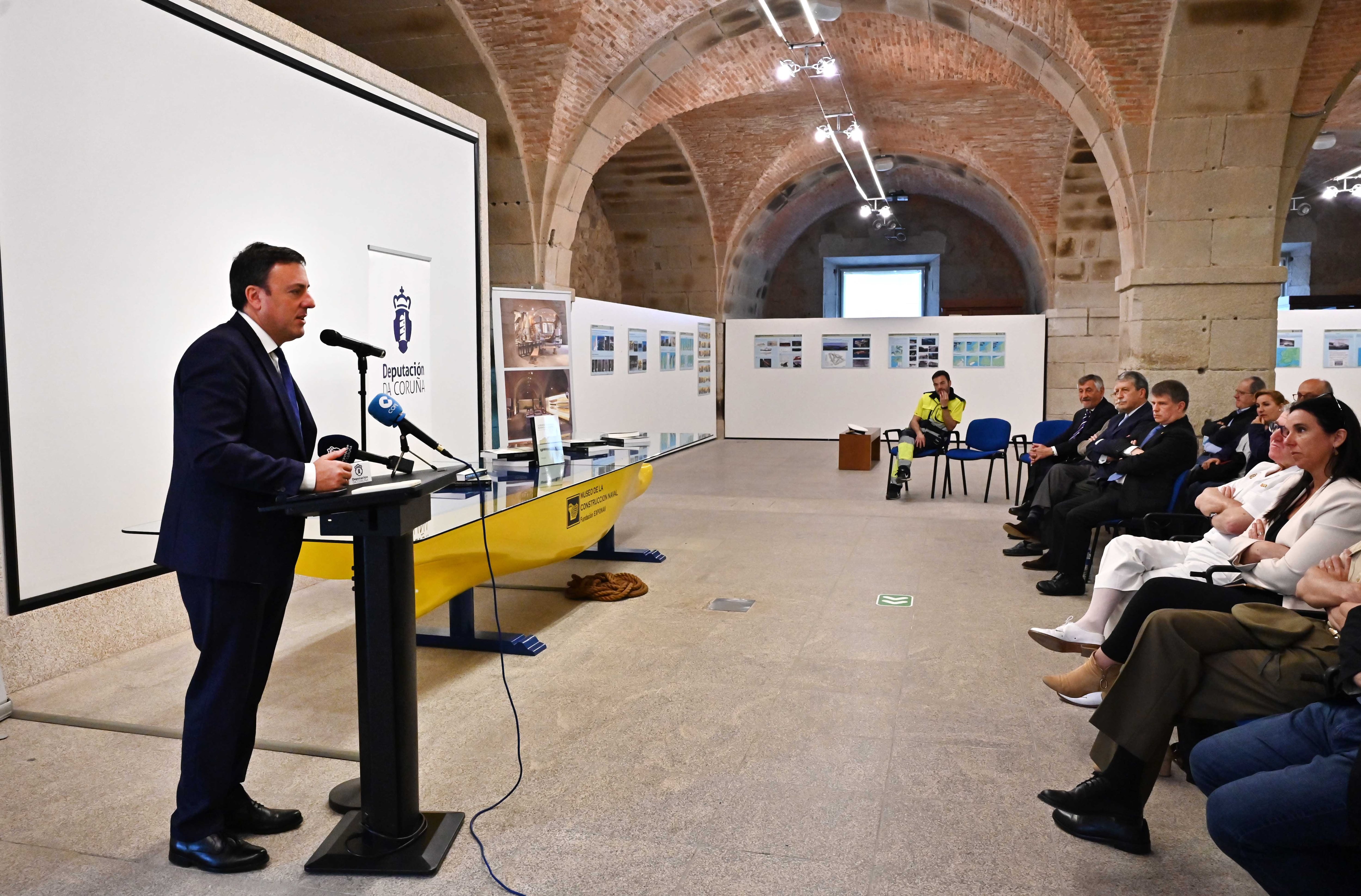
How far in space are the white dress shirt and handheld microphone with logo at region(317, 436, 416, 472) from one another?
0.07 m

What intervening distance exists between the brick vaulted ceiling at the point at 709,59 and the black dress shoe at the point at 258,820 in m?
7.11

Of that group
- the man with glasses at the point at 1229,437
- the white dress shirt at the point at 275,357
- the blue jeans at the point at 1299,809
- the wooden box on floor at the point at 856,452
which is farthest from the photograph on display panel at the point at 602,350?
the blue jeans at the point at 1299,809

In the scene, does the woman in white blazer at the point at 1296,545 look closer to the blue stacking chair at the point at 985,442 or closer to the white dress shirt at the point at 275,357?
the white dress shirt at the point at 275,357

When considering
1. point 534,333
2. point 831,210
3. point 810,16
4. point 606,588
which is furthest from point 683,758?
point 831,210

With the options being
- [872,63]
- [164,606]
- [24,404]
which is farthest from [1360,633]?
[872,63]

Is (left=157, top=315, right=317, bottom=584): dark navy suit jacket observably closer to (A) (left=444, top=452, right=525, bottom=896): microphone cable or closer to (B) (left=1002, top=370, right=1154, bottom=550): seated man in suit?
(A) (left=444, top=452, right=525, bottom=896): microphone cable

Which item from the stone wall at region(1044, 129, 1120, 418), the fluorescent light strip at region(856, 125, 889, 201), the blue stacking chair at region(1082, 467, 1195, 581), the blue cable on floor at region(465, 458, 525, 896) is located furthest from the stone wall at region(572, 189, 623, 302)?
the blue cable on floor at region(465, 458, 525, 896)

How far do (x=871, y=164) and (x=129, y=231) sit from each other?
12.2m

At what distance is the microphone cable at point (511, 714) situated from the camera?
241 centimetres

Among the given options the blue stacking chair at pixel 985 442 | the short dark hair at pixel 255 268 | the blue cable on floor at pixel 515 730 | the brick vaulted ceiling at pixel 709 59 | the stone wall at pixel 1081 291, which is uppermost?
the brick vaulted ceiling at pixel 709 59

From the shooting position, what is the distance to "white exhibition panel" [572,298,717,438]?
33.5 ft

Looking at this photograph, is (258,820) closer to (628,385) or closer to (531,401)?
(531,401)

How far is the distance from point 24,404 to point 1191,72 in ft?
26.1

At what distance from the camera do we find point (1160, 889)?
2.29 metres
